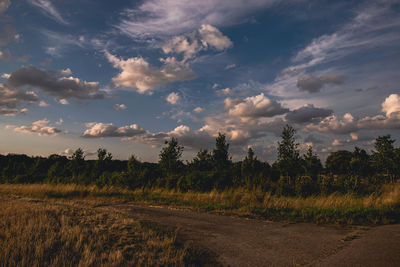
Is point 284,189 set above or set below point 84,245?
above

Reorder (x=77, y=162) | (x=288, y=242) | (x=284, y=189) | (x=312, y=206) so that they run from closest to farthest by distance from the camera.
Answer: (x=288, y=242)
(x=312, y=206)
(x=284, y=189)
(x=77, y=162)

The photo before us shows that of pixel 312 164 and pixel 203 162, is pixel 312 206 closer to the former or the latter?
pixel 312 164

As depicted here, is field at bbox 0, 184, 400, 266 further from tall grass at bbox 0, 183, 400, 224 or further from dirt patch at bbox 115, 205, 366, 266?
dirt patch at bbox 115, 205, 366, 266

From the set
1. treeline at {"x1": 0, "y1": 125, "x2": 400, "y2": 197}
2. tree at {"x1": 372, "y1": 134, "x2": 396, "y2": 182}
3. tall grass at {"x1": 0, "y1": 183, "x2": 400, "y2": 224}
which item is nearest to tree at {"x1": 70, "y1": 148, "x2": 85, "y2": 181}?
treeline at {"x1": 0, "y1": 125, "x2": 400, "y2": 197}

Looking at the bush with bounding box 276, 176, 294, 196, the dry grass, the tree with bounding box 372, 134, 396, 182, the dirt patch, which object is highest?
the tree with bounding box 372, 134, 396, 182

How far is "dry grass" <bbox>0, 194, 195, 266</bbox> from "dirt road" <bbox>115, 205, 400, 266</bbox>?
936 millimetres

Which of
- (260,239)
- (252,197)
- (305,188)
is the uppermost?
(305,188)

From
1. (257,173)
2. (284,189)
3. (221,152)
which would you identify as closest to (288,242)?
(284,189)

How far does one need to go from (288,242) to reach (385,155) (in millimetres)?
22363

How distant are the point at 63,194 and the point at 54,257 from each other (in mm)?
14040

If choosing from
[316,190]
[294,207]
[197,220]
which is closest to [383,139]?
[316,190]

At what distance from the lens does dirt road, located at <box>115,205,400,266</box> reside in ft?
13.9

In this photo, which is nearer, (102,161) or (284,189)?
(284,189)

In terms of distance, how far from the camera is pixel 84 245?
4.53 m
